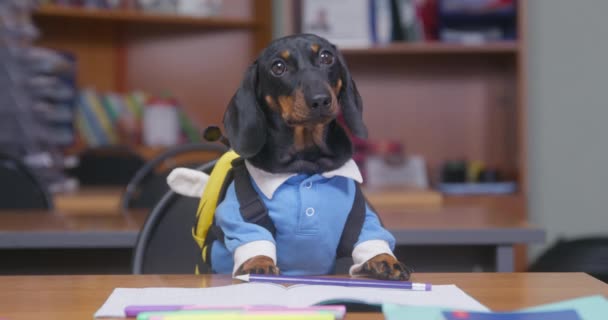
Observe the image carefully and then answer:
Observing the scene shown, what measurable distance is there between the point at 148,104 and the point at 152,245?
75.4 inches

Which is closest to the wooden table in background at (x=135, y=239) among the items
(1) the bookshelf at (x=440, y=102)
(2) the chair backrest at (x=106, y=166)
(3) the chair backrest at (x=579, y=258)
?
(3) the chair backrest at (x=579, y=258)

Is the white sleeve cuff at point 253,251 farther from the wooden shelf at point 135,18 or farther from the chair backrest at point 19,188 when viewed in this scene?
the wooden shelf at point 135,18

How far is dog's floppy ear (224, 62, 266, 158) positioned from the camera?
1.18 metres

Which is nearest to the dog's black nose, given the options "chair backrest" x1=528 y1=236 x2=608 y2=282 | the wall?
"chair backrest" x1=528 y1=236 x2=608 y2=282

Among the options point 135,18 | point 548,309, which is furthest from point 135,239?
point 135,18

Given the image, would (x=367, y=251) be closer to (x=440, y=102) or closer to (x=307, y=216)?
(x=307, y=216)

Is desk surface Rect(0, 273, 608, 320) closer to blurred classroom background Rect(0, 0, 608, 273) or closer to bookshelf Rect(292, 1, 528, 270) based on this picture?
blurred classroom background Rect(0, 0, 608, 273)

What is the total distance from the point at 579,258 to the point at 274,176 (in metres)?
1.27

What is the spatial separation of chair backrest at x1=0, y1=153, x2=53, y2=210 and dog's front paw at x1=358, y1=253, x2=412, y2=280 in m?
1.32

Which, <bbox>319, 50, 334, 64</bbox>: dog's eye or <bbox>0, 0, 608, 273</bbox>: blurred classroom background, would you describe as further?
<bbox>0, 0, 608, 273</bbox>: blurred classroom background

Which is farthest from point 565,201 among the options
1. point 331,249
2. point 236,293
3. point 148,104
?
point 236,293

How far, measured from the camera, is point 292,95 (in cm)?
119

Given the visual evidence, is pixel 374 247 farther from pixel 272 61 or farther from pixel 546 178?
pixel 546 178

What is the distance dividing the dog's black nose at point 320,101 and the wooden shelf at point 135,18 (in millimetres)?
2317
